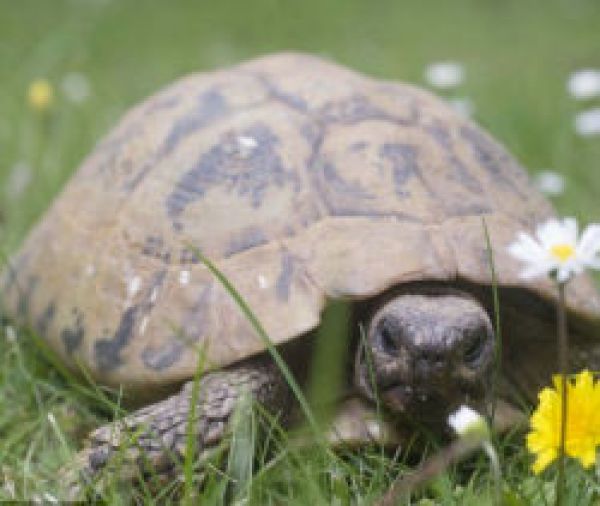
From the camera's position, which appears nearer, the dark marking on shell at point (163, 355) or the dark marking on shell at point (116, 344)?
the dark marking on shell at point (163, 355)

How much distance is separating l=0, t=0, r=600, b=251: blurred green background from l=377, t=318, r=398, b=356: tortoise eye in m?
1.20

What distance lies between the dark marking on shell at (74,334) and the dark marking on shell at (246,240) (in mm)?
417

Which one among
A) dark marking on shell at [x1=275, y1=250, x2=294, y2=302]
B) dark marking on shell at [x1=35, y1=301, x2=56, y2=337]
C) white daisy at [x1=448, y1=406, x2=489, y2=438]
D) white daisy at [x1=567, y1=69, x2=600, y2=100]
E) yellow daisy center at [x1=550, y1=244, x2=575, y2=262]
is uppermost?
yellow daisy center at [x1=550, y1=244, x2=575, y2=262]

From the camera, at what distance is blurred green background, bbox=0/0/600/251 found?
427 cm

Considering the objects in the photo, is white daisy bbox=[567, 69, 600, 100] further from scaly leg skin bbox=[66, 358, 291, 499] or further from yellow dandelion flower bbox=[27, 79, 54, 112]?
scaly leg skin bbox=[66, 358, 291, 499]

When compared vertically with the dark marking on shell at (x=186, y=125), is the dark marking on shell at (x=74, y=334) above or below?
below

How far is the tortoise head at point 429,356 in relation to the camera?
1973mm

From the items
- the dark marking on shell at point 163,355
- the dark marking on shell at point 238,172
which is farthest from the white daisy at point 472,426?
the dark marking on shell at point 238,172

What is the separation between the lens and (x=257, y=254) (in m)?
2.27

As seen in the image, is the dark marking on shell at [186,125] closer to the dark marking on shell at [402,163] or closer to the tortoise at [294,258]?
the tortoise at [294,258]

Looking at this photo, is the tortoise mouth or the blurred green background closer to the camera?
the tortoise mouth

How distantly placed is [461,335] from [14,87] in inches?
152

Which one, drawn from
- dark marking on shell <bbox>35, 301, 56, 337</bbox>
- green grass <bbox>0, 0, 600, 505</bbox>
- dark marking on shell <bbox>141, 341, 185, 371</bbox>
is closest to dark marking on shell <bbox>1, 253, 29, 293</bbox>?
green grass <bbox>0, 0, 600, 505</bbox>

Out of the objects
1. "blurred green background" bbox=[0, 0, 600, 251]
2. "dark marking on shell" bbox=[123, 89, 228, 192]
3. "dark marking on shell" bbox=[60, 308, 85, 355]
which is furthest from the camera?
"blurred green background" bbox=[0, 0, 600, 251]
